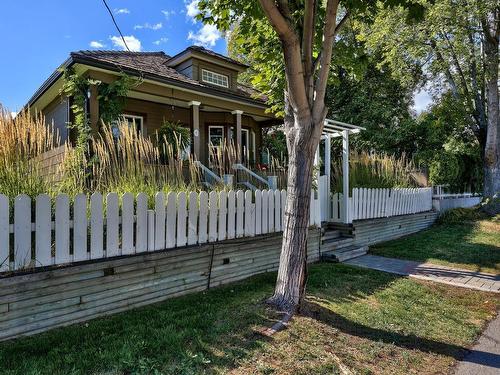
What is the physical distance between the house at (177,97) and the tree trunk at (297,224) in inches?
135

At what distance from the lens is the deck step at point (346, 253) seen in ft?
22.5

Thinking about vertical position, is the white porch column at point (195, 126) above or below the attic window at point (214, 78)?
below

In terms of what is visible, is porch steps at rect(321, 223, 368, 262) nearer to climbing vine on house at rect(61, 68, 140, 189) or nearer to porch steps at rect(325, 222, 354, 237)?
porch steps at rect(325, 222, 354, 237)

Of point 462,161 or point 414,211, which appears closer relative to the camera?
point 414,211

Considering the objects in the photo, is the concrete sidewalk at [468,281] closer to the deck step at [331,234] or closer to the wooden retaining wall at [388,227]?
the deck step at [331,234]

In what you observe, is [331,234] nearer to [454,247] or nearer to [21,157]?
[454,247]

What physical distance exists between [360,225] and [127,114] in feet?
24.8

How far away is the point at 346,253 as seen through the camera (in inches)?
281

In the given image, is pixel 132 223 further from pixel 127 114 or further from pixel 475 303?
pixel 127 114

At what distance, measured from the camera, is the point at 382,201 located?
30.8 ft

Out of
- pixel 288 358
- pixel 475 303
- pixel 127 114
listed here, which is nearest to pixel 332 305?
pixel 288 358

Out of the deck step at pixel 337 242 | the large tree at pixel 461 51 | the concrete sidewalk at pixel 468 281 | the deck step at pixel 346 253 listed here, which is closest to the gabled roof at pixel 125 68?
the deck step at pixel 337 242

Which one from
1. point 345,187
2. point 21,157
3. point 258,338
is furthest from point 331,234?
point 21,157

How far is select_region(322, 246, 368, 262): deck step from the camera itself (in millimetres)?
6855
